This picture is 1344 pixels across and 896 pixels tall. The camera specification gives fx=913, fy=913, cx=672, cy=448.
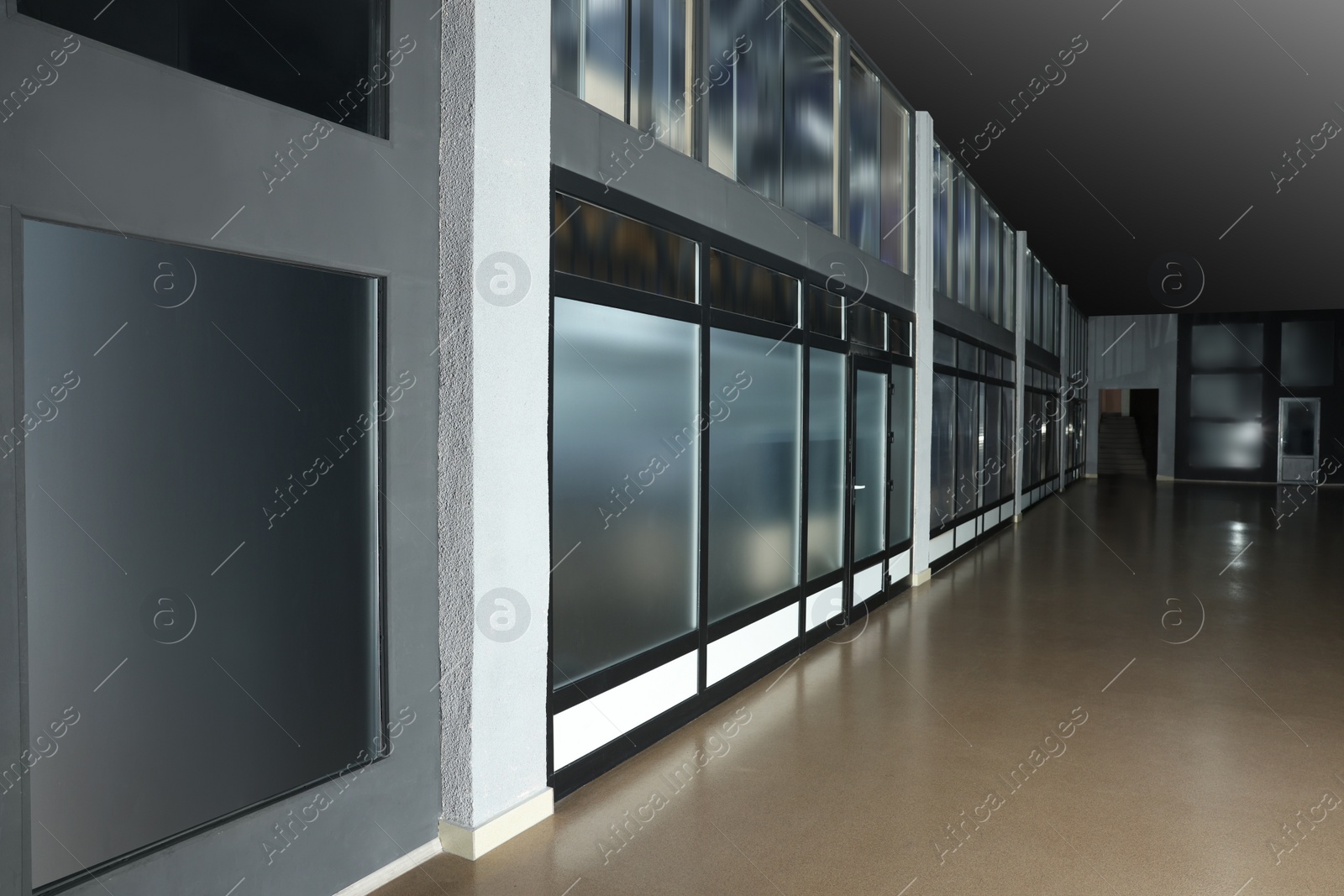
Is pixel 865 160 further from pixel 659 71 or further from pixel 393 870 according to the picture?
pixel 393 870

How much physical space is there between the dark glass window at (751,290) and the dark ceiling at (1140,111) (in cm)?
249

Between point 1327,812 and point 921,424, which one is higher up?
point 921,424

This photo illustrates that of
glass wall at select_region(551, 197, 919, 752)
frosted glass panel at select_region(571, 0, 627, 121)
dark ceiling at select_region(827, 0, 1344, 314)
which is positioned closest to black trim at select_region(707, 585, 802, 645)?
glass wall at select_region(551, 197, 919, 752)

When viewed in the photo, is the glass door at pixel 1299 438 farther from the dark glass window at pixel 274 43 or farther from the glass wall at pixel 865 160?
the dark glass window at pixel 274 43

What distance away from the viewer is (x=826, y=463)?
6.52 meters

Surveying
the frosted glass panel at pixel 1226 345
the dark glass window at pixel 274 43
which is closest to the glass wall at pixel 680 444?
the dark glass window at pixel 274 43

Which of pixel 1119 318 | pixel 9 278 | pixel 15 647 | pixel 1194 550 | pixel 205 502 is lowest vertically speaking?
pixel 1194 550

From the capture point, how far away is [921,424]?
873 cm

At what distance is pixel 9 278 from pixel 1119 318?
27851 mm

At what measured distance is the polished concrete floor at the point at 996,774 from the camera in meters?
3.05

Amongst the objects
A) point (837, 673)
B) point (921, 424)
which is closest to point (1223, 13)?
point (921, 424)

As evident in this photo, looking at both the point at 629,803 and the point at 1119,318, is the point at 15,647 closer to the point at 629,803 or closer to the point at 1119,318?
the point at 629,803

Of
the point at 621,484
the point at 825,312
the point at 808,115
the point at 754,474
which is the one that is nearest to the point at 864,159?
the point at 808,115

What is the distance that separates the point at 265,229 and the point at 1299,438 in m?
27.1
